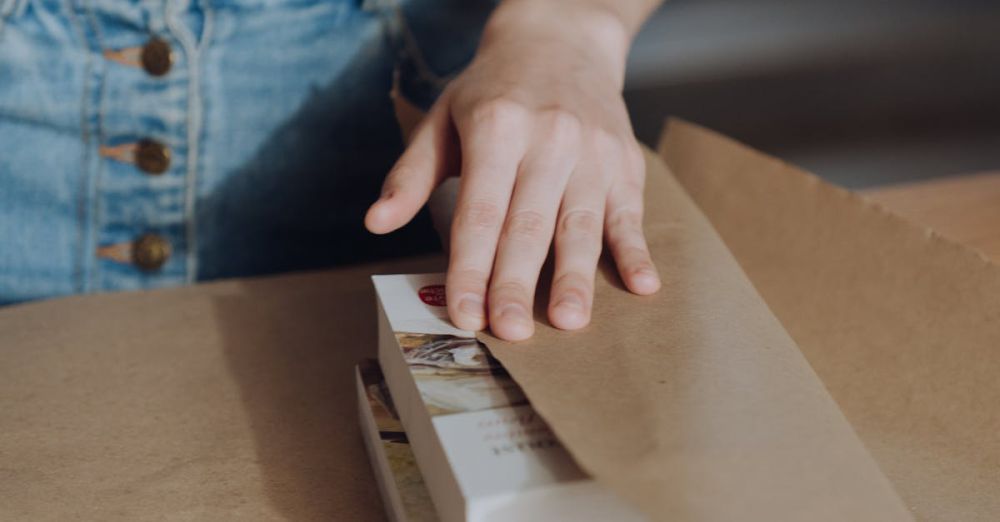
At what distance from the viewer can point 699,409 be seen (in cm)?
44

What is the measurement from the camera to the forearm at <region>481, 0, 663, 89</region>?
73 centimetres

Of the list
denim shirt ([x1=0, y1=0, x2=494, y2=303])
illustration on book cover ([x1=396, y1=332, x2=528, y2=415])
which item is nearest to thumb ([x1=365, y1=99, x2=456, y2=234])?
illustration on book cover ([x1=396, y1=332, x2=528, y2=415])

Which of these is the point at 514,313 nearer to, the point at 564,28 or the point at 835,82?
the point at 564,28

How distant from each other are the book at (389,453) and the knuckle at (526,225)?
0.40 feet

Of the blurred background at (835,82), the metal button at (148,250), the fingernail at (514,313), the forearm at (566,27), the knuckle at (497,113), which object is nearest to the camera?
the fingernail at (514,313)

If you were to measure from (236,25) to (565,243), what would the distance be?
1.31 feet

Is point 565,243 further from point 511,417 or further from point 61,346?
point 61,346

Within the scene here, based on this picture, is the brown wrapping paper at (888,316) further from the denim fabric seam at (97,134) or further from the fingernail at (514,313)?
the denim fabric seam at (97,134)

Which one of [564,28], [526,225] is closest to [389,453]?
[526,225]

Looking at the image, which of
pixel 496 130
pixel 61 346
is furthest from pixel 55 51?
pixel 496 130

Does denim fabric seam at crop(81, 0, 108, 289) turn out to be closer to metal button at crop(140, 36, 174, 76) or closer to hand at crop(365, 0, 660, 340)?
metal button at crop(140, 36, 174, 76)

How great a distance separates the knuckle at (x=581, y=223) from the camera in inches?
23.1

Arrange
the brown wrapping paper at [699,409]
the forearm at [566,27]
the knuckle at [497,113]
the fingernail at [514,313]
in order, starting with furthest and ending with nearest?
the forearm at [566,27] < the knuckle at [497,113] < the fingernail at [514,313] < the brown wrapping paper at [699,409]

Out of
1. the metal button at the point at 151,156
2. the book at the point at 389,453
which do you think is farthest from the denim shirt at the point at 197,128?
the book at the point at 389,453
